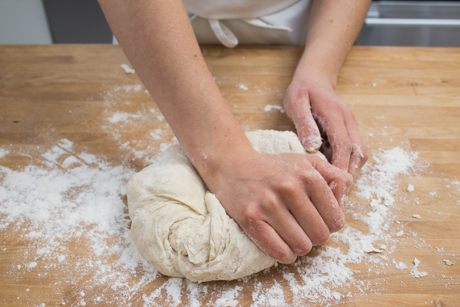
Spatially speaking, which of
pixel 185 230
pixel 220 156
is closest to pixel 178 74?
pixel 220 156

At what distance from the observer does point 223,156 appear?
1003 millimetres

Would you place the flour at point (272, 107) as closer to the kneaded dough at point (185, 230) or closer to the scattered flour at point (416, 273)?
the kneaded dough at point (185, 230)

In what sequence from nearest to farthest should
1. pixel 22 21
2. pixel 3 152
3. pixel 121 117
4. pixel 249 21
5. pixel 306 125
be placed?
pixel 306 125
pixel 3 152
pixel 121 117
pixel 249 21
pixel 22 21

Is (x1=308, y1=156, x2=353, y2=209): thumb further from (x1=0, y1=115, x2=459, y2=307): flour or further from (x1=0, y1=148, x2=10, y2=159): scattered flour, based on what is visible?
(x1=0, y1=148, x2=10, y2=159): scattered flour

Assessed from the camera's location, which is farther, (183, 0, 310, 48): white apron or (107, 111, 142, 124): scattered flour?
(183, 0, 310, 48): white apron

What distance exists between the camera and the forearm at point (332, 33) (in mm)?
1433

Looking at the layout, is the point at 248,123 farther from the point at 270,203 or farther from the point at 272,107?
the point at 270,203

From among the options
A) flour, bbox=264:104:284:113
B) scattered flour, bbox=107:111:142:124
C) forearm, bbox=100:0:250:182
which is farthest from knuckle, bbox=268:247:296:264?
scattered flour, bbox=107:111:142:124

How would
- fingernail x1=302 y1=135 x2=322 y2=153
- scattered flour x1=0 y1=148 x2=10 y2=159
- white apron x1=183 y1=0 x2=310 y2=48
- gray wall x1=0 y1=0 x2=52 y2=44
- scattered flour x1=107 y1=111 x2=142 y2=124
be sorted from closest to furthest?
1. fingernail x1=302 y1=135 x2=322 y2=153
2. scattered flour x1=0 y1=148 x2=10 y2=159
3. scattered flour x1=107 y1=111 x2=142 y2=124
4. white apron x1=183 y1=0 x2=310 y2=48
5. gray wall x1=0 y1=0 x2=52 y2=44

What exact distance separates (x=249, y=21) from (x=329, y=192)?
948mm

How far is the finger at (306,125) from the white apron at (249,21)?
0.51 m

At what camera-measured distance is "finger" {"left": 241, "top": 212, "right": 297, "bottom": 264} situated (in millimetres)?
913

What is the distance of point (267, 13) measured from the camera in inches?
63.0

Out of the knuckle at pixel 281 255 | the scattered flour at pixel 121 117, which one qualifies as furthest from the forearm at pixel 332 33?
the knuckle at pixel 281 255
